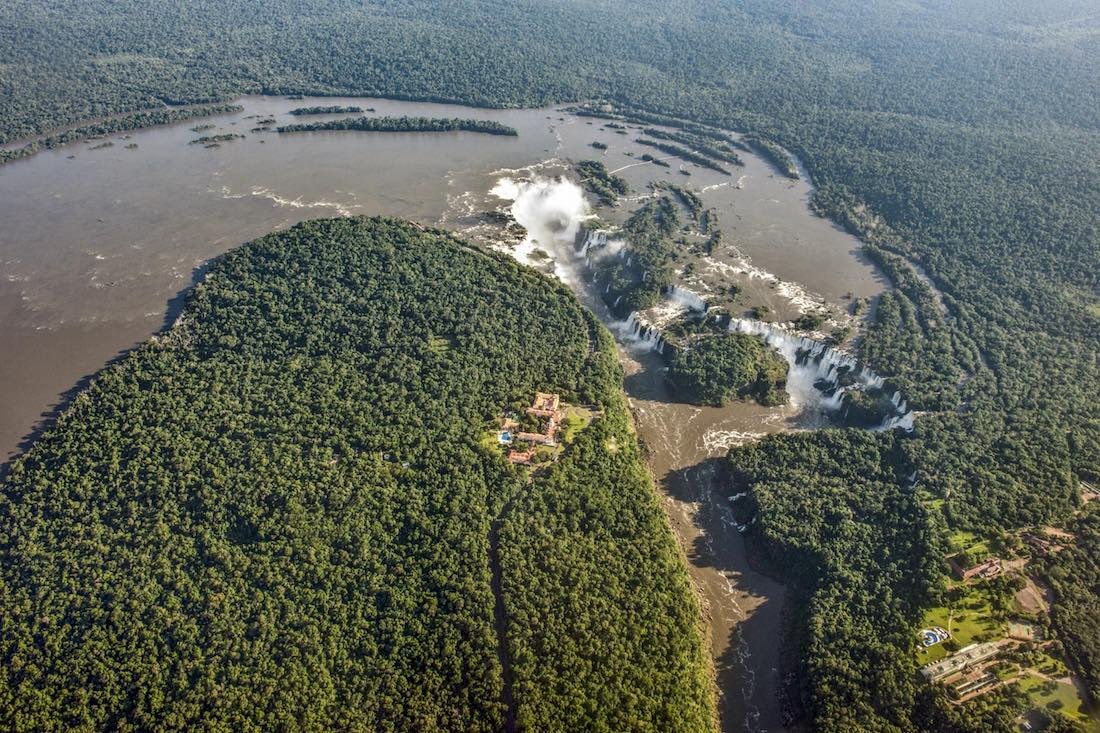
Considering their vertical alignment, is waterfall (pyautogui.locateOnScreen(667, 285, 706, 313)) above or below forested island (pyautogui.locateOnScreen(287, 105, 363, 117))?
below

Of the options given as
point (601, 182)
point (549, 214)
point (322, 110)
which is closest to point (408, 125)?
point (322, 110)

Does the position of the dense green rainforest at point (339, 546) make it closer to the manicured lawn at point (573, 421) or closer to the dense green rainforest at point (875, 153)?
the manicured lawn at point (573, 421)

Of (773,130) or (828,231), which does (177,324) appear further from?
(773,130)

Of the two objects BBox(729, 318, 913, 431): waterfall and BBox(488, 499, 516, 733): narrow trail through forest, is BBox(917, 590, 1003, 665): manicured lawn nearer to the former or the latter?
BBox(729, 318, 913, 431): waterfall

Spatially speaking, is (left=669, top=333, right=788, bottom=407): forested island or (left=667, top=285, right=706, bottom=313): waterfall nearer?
(left=669, top=333, right=788, bottom=407): forested island

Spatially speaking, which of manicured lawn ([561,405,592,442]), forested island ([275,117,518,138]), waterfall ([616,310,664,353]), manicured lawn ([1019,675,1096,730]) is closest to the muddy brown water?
waterfall ([616,310,664,353])

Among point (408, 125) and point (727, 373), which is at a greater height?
point (408, 125)

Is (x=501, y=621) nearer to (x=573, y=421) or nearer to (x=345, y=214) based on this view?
(x=573, y=421)

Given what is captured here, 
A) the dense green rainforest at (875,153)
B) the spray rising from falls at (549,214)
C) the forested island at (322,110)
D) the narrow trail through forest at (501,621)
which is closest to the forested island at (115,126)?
the dense green rainforest at (875,153)
